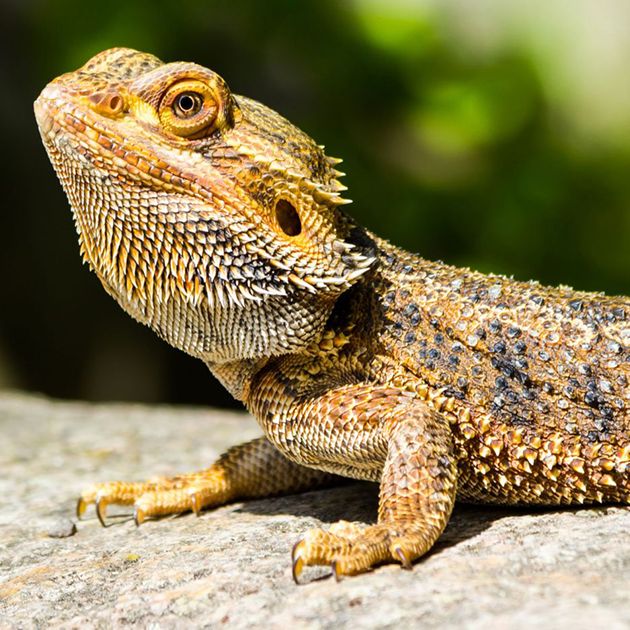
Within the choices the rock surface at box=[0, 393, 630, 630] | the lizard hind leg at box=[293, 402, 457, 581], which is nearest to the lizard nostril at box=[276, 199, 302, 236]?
the lizard hind leg at box=[293, 402, 457, 581]

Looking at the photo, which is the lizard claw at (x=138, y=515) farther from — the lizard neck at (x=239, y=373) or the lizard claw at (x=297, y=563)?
the lizard claw at (x=297, y=563)

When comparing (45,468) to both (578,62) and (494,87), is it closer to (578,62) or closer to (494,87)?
(494,87)

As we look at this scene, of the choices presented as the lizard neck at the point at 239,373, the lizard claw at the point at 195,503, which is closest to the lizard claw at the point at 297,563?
the lizard neck at the point at 239,373

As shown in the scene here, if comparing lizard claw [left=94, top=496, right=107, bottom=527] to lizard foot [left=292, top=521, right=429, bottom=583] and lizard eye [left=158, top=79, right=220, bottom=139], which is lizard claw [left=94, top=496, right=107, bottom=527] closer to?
lizard foot [left=292, top=521, right=429, bottom=583]

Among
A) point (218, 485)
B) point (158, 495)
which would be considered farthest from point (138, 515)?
point (218, 485)

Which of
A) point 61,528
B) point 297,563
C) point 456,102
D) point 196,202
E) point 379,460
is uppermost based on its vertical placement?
point 456,102

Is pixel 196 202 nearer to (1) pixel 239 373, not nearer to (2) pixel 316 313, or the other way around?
(2) pixel 316 313

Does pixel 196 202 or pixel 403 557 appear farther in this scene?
pixel 196 202
